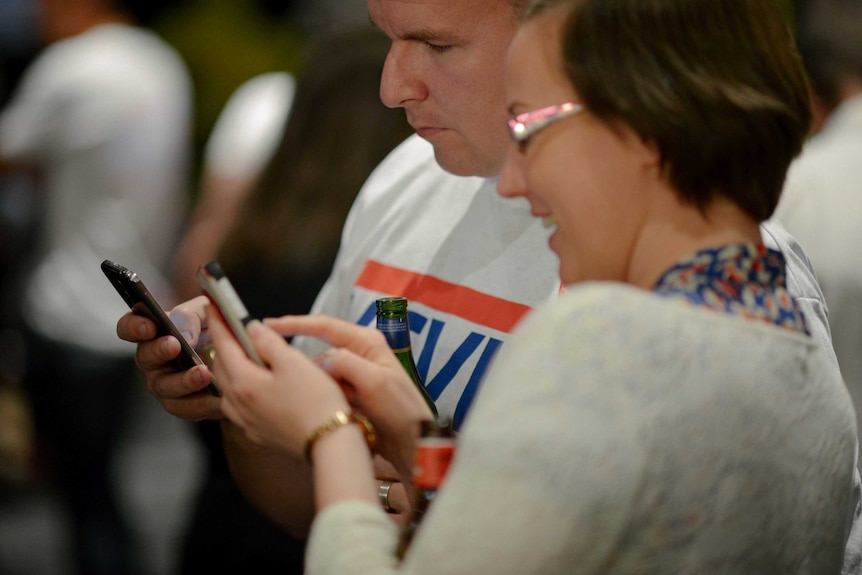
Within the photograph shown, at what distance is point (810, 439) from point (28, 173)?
10.8 ft

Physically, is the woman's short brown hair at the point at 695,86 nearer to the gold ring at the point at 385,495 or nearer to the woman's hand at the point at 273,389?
the woman's hand at the point at 273,389

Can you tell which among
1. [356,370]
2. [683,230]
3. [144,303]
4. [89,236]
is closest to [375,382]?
[356,370]

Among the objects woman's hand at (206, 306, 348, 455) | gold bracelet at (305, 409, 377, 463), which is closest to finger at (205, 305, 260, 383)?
woman's hand at (206, 306, 348, 455)

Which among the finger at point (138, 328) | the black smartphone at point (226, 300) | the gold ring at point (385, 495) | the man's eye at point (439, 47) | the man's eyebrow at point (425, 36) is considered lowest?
the gold ring at point (385, 495)

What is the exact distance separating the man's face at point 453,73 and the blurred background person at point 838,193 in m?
1.25

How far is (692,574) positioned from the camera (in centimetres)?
107

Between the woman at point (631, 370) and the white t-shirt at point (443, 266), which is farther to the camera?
the white t-shirt at point (443, 266)

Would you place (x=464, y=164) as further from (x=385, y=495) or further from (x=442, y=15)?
(x=385, y=495)

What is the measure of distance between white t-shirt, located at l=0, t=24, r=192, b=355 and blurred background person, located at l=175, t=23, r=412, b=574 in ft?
4.00

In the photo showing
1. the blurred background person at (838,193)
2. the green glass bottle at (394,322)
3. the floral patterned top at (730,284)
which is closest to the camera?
the floral patterned top at (730,284)

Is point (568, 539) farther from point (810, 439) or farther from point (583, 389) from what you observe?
point (810, 439)

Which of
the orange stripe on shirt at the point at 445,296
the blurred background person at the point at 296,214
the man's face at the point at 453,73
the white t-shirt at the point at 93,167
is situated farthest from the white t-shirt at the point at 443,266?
the white t-shirt at the point at 93,167

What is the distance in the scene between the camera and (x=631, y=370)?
101 cm

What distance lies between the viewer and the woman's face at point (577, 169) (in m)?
1.13
